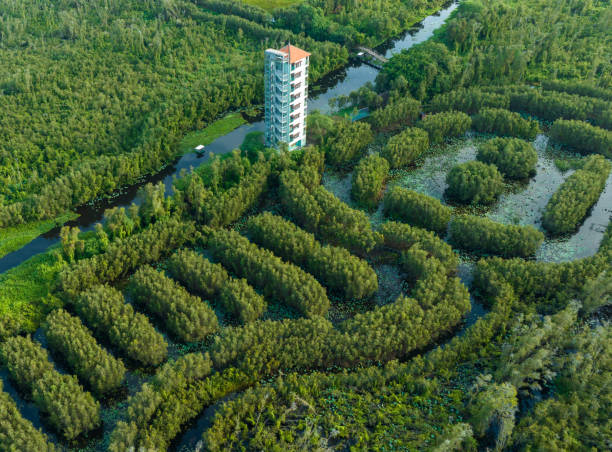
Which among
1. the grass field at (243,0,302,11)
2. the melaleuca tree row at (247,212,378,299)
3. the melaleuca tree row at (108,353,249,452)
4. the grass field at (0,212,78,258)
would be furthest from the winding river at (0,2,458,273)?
the grass field at (243,0,302,11)

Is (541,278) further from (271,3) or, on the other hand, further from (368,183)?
(271,3)

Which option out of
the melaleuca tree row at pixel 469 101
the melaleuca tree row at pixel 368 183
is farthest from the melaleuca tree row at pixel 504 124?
the melaleuca tree row at pixel 368 183

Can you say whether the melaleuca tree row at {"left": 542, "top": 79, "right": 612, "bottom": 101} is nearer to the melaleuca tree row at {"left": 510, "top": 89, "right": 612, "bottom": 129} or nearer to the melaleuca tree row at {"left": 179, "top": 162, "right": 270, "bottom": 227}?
the melaleuca tree row at {"left": 510, "top": 89, "right": 612, "bottom": 129}

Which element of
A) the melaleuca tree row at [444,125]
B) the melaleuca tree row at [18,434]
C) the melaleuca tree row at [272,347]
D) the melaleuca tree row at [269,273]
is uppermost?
the melaleuca tree row at [444,125]

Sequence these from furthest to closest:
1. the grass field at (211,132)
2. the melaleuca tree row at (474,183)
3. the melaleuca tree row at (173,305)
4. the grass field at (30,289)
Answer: the grass field at (211,132)
the melaleuca tree row at (474,183)
the grass field at (30,289)
the melaleuca tree row at (173,305)

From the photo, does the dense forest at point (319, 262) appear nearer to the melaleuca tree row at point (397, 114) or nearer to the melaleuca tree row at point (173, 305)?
the melaleuca tree row at point (173, 305)

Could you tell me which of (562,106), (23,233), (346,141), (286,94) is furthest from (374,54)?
(23,233)

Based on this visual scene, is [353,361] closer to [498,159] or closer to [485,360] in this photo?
[485,360]
